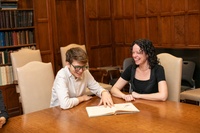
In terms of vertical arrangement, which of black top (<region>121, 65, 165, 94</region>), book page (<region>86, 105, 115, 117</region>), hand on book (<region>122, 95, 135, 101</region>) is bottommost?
book page (<region>86, 105, 115, 117</region>)

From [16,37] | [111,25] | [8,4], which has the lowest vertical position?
[16,37]

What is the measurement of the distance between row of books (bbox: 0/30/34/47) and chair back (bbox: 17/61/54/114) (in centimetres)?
176

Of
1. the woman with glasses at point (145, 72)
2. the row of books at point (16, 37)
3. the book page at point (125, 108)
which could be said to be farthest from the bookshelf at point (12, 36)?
the book page at point (125, 108)

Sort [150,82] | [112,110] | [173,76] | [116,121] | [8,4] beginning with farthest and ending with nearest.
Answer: [8,4], [173,76], [150,82], [112,110], [116,121]

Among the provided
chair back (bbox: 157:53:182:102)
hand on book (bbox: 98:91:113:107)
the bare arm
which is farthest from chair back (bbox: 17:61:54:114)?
chair back (bbox: 157:53:182:102)

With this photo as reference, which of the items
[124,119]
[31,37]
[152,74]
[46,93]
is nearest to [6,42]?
[31,37]

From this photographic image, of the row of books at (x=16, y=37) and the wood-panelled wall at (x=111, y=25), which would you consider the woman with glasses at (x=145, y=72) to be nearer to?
the wood-panelled wall at (x=111, y=25)

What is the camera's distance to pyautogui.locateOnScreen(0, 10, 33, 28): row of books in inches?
181

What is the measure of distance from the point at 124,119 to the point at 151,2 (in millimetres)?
3399

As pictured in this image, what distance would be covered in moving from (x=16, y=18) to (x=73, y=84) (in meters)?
2.48

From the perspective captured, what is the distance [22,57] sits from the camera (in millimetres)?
4465

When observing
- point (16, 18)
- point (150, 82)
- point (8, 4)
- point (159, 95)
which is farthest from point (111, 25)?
point (159, 95)

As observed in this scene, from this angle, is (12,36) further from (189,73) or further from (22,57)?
(189,73)

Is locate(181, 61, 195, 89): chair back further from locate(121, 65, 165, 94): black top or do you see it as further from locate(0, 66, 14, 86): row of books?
locate(0, 66, 14, 86): row of books
